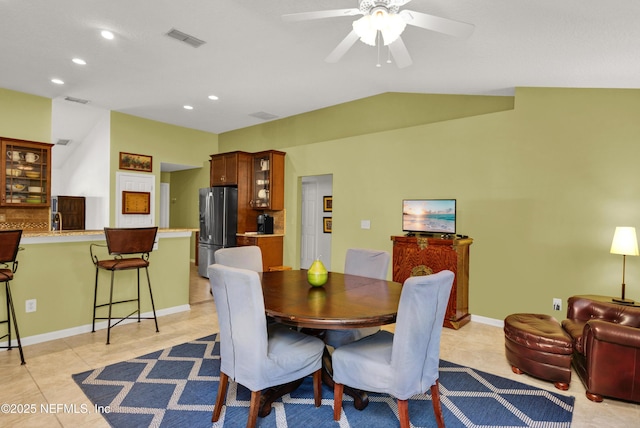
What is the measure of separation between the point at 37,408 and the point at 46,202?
14.2 feet

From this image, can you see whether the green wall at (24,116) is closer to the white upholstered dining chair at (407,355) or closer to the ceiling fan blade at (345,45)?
the ceiling fan blade at (345,45)

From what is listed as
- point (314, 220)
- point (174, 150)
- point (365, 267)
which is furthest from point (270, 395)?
point (174, 150)

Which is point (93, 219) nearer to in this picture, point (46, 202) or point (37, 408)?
point (46, 202)

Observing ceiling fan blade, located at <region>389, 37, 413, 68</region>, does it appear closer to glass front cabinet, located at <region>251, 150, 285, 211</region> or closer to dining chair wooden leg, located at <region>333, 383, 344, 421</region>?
dining chair wooden leg, located at <region>333, 383, 344, 421</region>

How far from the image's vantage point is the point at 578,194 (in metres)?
3.62

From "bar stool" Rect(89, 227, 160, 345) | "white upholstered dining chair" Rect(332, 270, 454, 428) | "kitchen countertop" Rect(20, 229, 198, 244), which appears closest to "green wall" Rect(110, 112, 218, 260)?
"kitchen countertop" Rect(20, 229, 198, 244)

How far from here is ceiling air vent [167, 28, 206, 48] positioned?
3.28 meters

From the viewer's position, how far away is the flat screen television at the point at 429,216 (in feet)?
14.1

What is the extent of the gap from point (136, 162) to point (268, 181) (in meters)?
2.51

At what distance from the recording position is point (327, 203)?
23.9 ft

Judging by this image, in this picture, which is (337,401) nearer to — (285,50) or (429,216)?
(429,216)

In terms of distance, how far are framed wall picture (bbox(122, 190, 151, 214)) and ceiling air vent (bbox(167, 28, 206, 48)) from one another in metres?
3.89

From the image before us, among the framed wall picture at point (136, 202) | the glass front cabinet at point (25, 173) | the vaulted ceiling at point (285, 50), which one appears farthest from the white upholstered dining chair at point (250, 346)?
the framed wall picture at point (136, 202)

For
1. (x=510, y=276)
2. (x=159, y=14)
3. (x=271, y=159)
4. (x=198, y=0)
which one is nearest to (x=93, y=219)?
(x=271, y=159)
